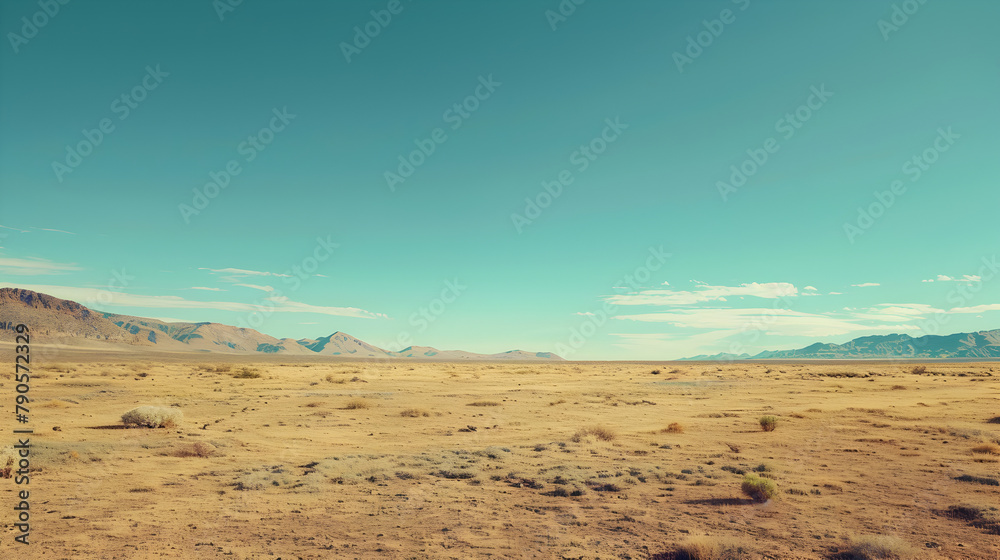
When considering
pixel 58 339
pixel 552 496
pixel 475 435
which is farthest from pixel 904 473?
pixel 58 339

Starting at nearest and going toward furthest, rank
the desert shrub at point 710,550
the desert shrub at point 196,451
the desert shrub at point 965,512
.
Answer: the desert shrub at point 710,550 → the desert shrub at point 965,512 → the desert shrub at point 196,451

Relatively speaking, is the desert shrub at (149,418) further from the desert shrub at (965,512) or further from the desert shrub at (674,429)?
the desert shrub at (965,512)

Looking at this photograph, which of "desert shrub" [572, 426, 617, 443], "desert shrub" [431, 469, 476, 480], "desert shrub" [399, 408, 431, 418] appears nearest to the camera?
"desert shrub" [431, 469, 476, 480]

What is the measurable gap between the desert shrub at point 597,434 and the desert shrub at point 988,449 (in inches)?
464

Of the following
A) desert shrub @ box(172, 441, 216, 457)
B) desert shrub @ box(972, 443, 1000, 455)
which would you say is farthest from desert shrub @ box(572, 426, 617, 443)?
desert shrub @ box(172, 441, 216, 457)

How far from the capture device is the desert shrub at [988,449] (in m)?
16.2

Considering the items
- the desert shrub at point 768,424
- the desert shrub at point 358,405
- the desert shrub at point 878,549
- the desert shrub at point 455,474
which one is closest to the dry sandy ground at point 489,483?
the desert shrub at point 455,474

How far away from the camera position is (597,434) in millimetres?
19922

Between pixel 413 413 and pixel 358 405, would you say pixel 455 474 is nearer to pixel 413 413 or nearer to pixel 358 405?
pixel 413 413

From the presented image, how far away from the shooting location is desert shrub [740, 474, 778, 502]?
11.6m

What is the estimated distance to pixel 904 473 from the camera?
14148mm

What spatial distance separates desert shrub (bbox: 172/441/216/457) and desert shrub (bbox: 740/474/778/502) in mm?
16021

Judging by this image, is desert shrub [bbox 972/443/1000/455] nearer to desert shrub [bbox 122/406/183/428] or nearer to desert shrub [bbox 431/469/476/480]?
desert shrub [bbox 431/469/476/480]

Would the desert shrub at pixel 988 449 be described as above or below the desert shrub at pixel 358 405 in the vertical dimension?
above
